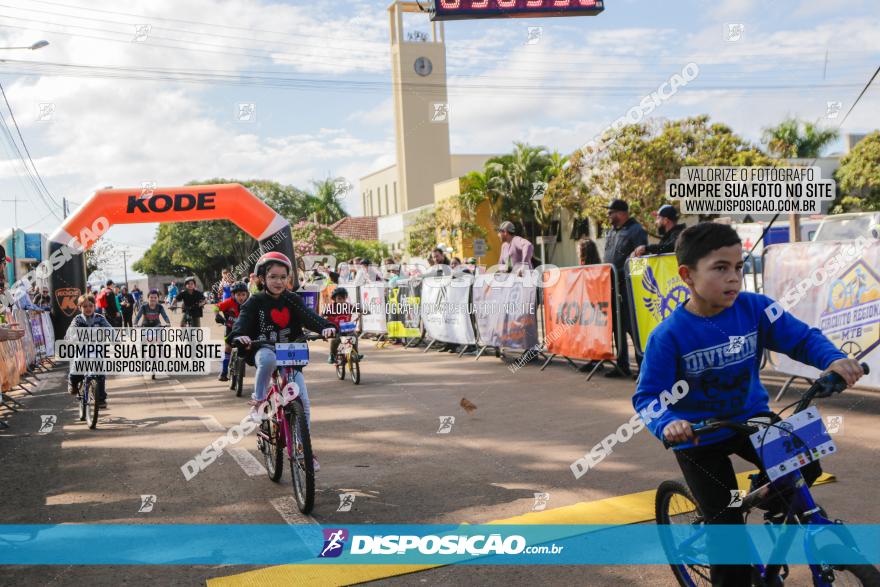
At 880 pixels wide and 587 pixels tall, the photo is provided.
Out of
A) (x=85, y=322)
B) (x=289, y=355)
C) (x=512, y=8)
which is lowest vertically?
(x=289, y=355)

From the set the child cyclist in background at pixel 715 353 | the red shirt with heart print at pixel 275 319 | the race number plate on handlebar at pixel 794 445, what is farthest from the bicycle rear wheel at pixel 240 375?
the race number plate on handlebar at pixel 794 445

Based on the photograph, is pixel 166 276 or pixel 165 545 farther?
pixel 166 276

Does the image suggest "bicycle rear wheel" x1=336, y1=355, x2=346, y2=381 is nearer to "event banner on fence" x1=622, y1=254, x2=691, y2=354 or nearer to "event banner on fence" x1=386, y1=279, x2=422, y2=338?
"event banner on fence" x1=386, y1=279, x2=422, y2=338

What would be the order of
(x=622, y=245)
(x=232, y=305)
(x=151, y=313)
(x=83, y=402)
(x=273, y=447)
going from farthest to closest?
(x=151, y=313)
(x=232, y=305)
(x=622, y=245)
(x=83, y=402)
(x=273, y=447)

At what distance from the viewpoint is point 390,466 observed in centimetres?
686

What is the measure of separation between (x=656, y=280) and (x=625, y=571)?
20.3 feet

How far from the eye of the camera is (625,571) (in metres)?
4.16

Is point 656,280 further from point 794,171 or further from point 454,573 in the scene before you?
point 454,573

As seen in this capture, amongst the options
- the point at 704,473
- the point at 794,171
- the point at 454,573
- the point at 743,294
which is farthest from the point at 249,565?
the point at 794,171

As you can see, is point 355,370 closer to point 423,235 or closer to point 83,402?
point 83,402

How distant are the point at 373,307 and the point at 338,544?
15.9 m

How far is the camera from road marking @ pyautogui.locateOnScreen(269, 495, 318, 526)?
535 centimetres

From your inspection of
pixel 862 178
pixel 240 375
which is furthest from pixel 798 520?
pixel 862 178

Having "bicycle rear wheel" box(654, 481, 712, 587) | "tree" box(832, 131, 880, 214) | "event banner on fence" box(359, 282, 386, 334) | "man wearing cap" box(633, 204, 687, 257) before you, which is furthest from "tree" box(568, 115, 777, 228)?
"bicycle rear wheel" box(654, 481, 712, 587)
